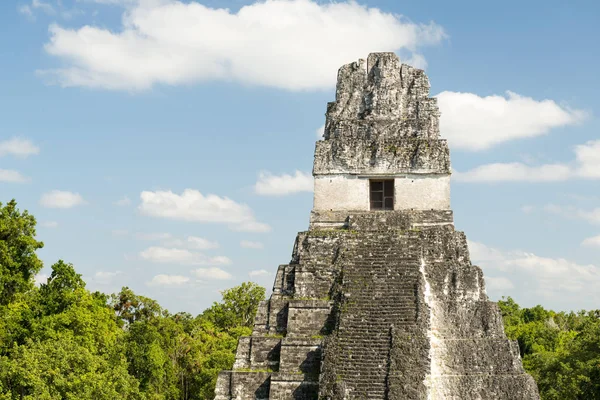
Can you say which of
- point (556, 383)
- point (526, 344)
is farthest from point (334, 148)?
point (526, 344)

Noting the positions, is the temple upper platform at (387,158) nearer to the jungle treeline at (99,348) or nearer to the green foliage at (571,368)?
the jungle treeline at (99,348)

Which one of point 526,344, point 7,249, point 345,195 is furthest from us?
point 526,344

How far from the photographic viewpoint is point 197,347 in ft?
95.7

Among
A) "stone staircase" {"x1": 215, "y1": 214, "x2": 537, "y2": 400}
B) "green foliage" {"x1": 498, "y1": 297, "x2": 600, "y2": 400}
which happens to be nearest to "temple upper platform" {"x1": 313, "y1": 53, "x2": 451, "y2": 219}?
"stone staircase" {"x1": 215, "y1": 214, "x2": 537, "y2": 400}

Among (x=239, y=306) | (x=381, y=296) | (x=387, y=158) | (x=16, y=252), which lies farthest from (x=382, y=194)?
(x=239, y=306)

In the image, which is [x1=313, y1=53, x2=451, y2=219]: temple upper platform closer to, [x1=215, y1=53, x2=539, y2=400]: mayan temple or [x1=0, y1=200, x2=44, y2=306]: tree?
[x1=215, y1=53, x2=539, y2=400]: mayan temple

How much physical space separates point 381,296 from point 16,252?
14373 millimetres

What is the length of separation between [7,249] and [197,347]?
30.8 ft

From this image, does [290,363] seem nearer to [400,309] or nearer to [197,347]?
[400,309]

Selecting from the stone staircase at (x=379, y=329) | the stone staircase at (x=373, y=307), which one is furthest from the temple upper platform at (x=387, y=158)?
the stone staircase at (x=373, y=307)

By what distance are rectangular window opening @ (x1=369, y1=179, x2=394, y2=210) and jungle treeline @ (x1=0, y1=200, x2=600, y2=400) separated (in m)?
7.34

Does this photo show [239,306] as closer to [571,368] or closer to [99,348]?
[99,348]

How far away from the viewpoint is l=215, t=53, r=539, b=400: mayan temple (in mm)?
12555

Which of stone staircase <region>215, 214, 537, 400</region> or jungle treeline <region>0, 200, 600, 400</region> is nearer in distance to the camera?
stone staircase <region>215, 214, 537, 400</region>
